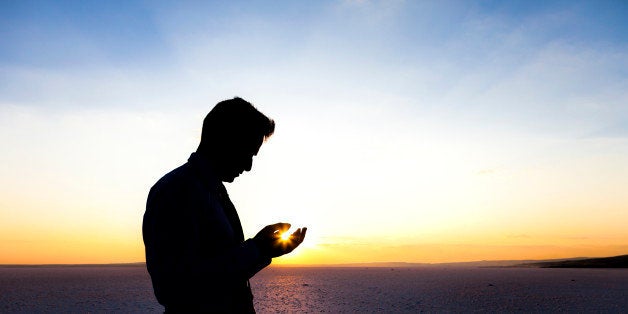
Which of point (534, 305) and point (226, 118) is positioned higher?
point (226, 118)

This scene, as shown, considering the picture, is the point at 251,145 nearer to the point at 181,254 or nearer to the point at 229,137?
the point at 229,137

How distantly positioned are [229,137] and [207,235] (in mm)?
406

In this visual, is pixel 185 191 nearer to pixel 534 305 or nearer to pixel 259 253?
pixel 259 253

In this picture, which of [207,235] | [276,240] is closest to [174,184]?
[207,235]

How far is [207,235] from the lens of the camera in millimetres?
1800

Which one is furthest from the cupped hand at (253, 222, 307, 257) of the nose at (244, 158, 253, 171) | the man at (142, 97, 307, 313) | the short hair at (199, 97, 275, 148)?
the short hair at (199, 97, 275, 148)

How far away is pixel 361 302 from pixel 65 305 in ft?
39.8

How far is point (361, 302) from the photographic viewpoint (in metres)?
21.0

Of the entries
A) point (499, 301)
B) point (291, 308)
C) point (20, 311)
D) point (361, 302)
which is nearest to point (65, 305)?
point (20, 311)

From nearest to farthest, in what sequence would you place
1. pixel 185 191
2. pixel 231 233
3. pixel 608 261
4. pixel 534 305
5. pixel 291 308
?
pixel 185 191
pixel 231 233
pixel 291 308
pixel 534 305
pixel 608 261

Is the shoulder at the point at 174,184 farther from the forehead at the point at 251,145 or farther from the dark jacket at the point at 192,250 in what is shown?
the forehead at the point at 251,145

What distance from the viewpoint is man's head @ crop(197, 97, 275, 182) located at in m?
1.99

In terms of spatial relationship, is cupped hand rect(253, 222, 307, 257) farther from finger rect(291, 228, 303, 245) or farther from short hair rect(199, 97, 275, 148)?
short hair rect(199, 97, 275, 148)

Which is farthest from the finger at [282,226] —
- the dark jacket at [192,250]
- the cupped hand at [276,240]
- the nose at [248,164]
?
the nose at [248,164]
